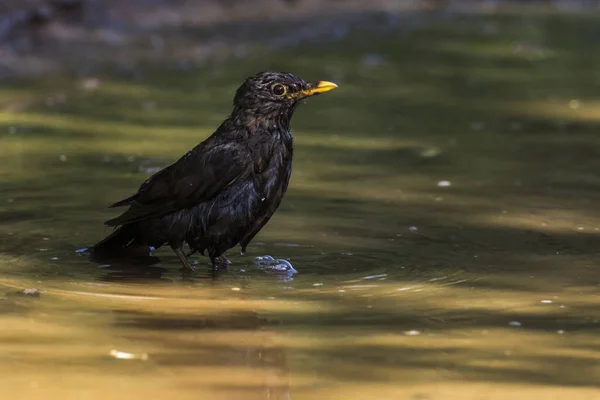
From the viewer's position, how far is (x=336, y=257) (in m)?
7.90

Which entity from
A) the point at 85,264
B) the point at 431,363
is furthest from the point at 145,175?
the point at 431,363

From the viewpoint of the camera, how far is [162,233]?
7590 millimetres

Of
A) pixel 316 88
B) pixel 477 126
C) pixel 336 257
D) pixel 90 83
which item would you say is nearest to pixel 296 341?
pixel 336 257

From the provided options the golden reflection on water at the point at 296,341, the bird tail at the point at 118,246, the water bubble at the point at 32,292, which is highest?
the bird tail at the point at 118,246

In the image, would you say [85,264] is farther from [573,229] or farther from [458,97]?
[458,97]

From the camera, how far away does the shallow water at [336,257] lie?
5.61 meters

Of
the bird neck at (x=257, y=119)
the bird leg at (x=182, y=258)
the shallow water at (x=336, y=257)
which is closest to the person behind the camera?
the shallow water at (x=336, y=257)

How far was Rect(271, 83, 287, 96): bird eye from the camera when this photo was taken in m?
7.52

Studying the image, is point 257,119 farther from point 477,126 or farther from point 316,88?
point 477,126

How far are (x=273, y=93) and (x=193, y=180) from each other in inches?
26.2

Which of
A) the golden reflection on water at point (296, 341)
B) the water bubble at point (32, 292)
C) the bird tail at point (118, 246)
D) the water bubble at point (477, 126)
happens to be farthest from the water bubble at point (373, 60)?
the water bubble at point (32, 292)

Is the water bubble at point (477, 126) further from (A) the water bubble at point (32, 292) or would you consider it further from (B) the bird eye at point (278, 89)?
(A) the water bubble at point (32, 292)

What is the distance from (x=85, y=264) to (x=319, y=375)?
2.48 m

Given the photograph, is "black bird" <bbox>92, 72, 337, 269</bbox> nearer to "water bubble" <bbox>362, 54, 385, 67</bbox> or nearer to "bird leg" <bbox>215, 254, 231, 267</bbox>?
"bird leg" <bbox>215, 254, 231, 267</bbox>
